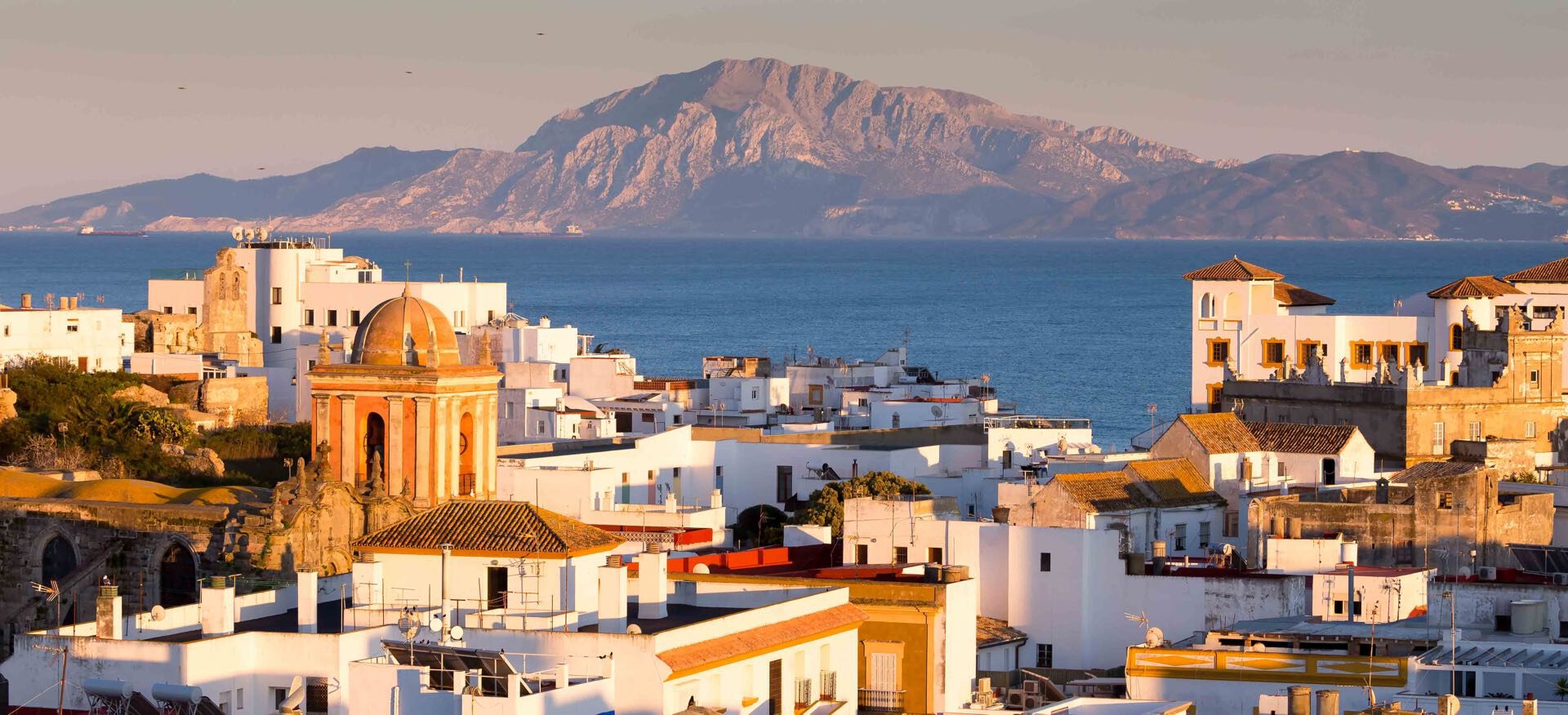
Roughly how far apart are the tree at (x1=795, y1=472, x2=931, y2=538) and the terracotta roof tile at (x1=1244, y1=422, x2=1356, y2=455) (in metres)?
5.70

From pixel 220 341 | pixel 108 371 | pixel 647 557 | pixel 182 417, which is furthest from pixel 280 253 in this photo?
pixel 647 557

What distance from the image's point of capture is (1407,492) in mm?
41156

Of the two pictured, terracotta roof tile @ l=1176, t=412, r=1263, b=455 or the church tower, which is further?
terracotta roof tile @ l=1176, t=412, r=1263, b=455

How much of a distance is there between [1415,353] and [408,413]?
123 ft

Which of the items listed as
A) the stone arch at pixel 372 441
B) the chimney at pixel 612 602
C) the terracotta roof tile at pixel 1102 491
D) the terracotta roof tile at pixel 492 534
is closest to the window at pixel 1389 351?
the terracotta roof tile at pixel 1102 491

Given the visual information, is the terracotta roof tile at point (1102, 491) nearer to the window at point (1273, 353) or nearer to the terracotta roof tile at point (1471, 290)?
the terracotta roof tile at point (1471, 290)

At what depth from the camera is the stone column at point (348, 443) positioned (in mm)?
38719

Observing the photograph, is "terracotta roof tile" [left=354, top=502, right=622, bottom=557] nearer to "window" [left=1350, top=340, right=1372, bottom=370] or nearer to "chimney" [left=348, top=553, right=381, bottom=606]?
"chimney" [left=348, top=553, right=381, bottom=606]

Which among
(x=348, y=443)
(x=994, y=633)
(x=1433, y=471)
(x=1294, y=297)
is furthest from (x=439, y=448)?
(x=1294, y=297)

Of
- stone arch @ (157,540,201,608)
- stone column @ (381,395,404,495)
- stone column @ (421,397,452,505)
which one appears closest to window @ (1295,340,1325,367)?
stone column @ (421,397,452,505)

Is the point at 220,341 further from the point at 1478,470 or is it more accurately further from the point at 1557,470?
the point at 1478,470

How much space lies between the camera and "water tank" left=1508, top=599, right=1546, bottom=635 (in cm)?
3175

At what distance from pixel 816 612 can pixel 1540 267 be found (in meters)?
50.1

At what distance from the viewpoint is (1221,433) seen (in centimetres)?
4500
